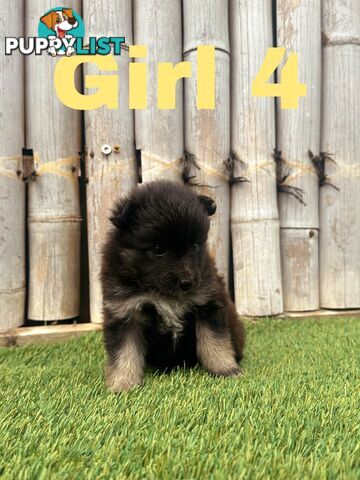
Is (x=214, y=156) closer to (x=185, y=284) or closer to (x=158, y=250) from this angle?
(x=158, y=250)

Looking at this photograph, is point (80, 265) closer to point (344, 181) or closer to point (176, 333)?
point (176, 333)

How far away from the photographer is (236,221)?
3.92 m

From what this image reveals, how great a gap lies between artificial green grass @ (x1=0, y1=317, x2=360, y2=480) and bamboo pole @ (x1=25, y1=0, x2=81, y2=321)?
3.20ft

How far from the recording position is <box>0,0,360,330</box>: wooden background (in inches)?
142

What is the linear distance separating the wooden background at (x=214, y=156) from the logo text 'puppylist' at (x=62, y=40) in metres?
0.07

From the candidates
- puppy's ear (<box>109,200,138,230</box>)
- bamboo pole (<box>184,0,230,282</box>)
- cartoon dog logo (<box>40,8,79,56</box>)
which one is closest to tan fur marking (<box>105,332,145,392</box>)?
puppy's ear (<box>109,200,138,230</box>)

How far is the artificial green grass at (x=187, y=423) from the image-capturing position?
1.24 m

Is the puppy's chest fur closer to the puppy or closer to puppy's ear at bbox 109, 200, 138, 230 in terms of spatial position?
the puppy

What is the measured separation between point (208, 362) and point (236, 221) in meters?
1.78

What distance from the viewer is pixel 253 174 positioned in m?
3.88

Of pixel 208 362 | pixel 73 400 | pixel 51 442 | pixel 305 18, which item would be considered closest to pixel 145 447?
pixel 51 442

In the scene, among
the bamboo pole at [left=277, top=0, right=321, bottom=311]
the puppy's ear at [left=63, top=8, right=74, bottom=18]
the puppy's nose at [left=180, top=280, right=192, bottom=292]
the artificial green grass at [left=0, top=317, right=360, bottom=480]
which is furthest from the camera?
the bamboo pole at [left=277, top=0, right=321, bottom=311]

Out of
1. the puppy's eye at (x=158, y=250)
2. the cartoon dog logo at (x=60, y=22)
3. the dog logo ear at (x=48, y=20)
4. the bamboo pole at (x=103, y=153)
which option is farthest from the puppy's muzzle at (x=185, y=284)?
the dog logo ear at (x=48, y=20)

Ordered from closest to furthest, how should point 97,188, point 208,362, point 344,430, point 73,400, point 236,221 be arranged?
point 344,430
point 73,400
point 208,362
point 97,188
point 236,221
